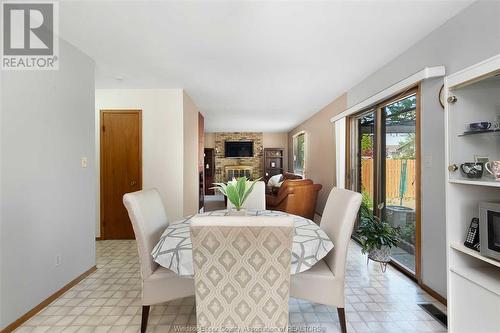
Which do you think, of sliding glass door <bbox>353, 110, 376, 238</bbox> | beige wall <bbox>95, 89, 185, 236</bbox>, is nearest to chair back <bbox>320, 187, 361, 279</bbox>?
sliding glass door <bbox>353, 110, 376, 238</bbox>

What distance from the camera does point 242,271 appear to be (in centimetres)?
106

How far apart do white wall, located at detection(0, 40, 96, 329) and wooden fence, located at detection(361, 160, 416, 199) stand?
141 inches

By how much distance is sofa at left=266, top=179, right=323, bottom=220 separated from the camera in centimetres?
423

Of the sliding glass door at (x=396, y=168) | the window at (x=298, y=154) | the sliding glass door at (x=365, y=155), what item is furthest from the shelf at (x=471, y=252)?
the window at (x=298, y=154)

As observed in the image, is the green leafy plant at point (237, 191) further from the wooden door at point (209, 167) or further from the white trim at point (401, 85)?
the wooden door at point (209, 167)

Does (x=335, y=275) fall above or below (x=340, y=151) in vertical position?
below

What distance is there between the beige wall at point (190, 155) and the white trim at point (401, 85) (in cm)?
267

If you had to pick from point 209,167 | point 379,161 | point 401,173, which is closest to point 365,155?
point 379,161

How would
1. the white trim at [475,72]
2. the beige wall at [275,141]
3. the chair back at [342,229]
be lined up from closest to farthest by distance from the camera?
the white trim at [475,72]
the chair back at [342,229]
the beige wall at [275,141]

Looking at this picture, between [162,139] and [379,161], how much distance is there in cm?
320

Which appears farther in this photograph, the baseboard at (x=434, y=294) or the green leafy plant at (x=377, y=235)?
the green leafy plant at (x=377, y=235)

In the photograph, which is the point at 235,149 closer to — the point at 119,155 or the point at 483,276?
the point at 119,155

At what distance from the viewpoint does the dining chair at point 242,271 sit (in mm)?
1019

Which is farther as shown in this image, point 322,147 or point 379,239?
point 322,147
